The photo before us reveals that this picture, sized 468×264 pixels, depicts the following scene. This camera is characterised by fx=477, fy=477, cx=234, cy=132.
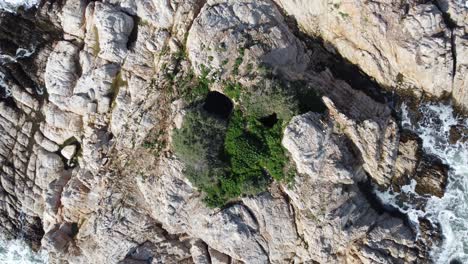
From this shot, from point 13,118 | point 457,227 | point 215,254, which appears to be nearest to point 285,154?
point 215,254

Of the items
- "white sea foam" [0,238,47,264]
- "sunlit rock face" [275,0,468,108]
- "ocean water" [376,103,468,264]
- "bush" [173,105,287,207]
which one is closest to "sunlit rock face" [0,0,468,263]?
"sunlit rock face" [275,0,468,108]

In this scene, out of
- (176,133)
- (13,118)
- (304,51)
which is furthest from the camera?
(13,118)

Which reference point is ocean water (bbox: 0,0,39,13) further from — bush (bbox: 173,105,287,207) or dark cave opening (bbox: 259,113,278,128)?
dark cave opening (bbox: 259,113,278,128)

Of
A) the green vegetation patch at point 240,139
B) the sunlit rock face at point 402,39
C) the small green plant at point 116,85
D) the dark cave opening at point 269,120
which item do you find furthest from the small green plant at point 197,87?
the sunlit rock face at point 402,39

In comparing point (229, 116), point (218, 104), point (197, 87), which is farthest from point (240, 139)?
point (197, 87)

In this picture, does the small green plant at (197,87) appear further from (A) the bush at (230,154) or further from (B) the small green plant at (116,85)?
(B) the small green plant at (116,85)

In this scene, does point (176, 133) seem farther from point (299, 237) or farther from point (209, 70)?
point (299, 237)
